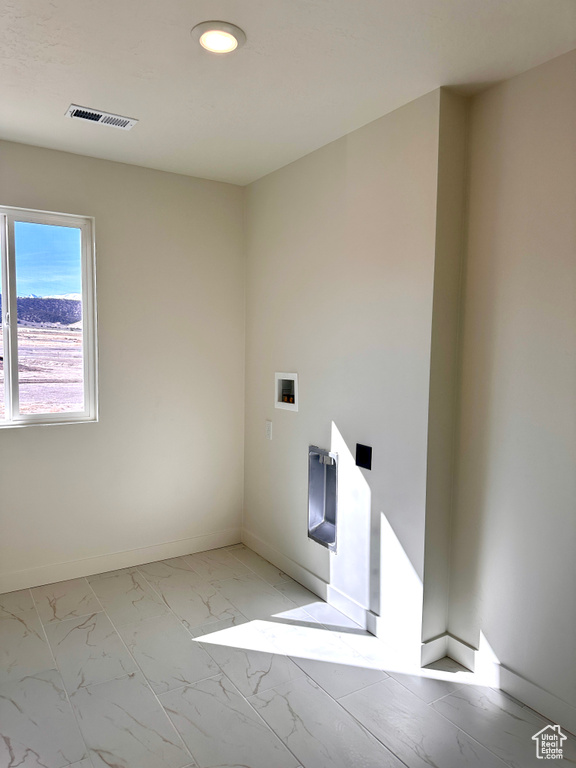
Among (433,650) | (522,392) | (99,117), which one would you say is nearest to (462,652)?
(433,650)

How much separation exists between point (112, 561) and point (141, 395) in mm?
1110

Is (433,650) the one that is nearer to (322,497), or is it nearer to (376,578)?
(376,578)

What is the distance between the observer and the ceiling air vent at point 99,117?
2.60 meters

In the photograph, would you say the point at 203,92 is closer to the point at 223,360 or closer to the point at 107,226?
the point at 107,226

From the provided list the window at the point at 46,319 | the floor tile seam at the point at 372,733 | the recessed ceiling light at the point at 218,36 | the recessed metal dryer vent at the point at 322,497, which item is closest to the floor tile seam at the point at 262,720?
the floor tile seam at the point at 372,733

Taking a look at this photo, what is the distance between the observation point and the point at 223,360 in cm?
385

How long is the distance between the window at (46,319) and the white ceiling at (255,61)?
21.0 inches

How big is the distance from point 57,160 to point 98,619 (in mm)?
2650

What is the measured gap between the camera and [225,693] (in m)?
2.27

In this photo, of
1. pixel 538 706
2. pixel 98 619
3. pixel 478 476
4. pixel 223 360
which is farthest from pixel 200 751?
pixel 223 360

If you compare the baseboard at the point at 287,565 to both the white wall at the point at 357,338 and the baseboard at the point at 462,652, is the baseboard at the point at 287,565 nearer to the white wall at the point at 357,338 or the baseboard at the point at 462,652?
the white wall at the point at 357,338

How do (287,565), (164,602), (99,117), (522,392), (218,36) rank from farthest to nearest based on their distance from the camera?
(287,565)
(164,602)
(99,117)
(522,392)
(218,36)

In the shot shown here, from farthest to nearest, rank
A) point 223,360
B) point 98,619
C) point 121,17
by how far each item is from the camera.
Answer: point 223,360 < point 98,619 < point 121,17

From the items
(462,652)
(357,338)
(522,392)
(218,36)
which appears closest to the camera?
(218,36)
